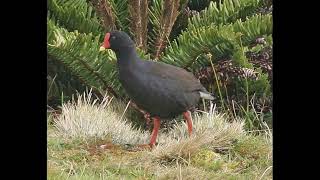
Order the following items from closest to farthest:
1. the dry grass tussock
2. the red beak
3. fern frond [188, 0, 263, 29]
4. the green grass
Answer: the green grass < the red beak < the dry grass tussock < fern frond [188, 0, 263, 29]

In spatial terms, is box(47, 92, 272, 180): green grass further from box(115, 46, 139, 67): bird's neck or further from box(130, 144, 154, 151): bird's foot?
box(115, 46, 139, 67): bird's neck

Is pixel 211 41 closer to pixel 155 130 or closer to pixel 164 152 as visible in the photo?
pixel 155 130

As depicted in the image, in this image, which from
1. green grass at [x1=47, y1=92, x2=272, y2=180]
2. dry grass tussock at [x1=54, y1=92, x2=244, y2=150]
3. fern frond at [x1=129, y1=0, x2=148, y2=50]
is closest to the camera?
green grass at [x1=47, y1=92, x2=272, y2=180]

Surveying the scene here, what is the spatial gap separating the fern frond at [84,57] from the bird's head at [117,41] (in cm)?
17

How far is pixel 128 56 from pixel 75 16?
51 centimetres

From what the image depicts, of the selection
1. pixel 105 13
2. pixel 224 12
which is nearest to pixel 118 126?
pixel 105 13

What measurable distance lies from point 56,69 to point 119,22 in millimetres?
413

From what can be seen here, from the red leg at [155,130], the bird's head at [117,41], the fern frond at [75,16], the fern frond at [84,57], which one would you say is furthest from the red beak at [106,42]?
the red leg at [155,130]

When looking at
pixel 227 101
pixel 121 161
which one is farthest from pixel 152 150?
pixel 227 101

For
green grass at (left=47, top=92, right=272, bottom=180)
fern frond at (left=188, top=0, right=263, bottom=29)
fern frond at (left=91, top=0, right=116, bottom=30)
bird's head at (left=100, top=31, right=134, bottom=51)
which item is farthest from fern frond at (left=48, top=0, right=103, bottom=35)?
fern frond at (left=188, top=0, right=263, bottom=29)

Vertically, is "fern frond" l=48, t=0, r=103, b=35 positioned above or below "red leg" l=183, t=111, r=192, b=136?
above

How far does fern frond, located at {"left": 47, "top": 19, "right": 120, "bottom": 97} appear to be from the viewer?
5191 mm

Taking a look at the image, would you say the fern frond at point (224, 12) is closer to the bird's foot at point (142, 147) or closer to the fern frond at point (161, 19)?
the fern frond at point (161, 19)

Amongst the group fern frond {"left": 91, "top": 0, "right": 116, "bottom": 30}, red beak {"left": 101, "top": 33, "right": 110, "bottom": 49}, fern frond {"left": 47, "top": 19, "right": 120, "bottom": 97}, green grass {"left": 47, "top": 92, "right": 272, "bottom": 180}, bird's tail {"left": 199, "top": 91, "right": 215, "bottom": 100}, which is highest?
fern frond {"left": 91, "top": 0, "right": 116, "bottom": 30}
